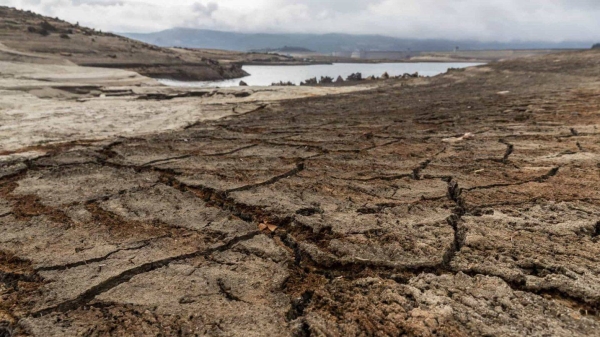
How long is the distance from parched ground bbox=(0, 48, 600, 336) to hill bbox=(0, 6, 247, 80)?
1290 centimetres

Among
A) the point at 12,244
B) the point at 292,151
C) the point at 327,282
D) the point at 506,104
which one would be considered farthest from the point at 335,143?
the point at 506,104

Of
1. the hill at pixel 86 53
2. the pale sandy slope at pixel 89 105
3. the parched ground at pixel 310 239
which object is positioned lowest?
the parched ground at pixel 310 239

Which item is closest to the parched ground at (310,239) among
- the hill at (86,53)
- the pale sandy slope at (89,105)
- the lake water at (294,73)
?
the pale sandy slope at (89,105)

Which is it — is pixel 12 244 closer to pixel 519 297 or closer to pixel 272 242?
pixel 272 242

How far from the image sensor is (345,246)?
87.2 inches

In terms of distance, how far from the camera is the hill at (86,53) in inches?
588

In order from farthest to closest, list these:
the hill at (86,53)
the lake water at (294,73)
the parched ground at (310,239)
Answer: the lake water at (294,73) < the hill at (86,53) < the parched ground at (310,239)

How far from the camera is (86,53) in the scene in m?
16.8

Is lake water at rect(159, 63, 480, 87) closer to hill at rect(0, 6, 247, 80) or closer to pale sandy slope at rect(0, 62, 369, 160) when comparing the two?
hill at rect(0, 6, 247, 80)

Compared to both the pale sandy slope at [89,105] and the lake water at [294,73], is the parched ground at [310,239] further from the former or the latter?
the lake water at [294,73]

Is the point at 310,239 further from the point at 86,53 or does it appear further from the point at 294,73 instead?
the point at 294,73

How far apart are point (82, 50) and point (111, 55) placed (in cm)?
114

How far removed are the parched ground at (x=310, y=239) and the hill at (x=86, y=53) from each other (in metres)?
12.9

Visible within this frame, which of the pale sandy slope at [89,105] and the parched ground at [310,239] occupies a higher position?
the pale sandy slope at [89,105]
